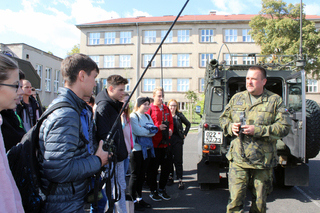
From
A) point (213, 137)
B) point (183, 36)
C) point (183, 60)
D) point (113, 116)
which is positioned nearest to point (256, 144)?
point (213, 137)

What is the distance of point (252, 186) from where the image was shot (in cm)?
331

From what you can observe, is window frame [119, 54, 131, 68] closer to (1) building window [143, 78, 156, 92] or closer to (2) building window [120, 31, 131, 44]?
(2) building window [120, 31, 131, 44]

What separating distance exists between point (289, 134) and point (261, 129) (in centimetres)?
201

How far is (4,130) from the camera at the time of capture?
243 cm

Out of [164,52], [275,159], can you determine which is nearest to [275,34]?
[164,52]

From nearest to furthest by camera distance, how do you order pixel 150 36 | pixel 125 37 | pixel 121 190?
pixel 121 190 → pixel 150 36 → pixel 125 37

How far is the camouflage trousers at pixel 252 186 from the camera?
126 inches

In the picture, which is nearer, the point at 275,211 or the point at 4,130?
the point at 4,130

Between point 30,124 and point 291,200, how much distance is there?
4.92 metres

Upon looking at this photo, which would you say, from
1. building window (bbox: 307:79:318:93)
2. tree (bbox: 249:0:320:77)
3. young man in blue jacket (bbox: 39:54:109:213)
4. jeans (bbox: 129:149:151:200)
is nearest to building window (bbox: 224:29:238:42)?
tree (bbox: 249:0:320:77)

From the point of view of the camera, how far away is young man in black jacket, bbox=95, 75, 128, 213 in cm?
306

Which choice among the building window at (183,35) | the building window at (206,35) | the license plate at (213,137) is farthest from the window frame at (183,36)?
the license plate at (213,137)

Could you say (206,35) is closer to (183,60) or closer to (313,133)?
(183,60)

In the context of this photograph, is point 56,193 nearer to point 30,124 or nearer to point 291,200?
point 30,124
